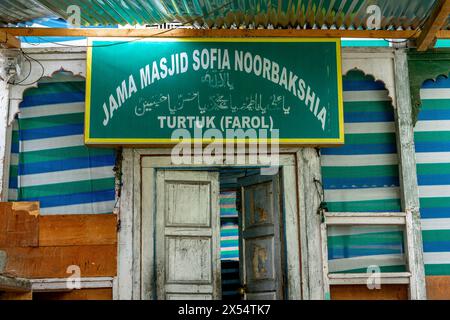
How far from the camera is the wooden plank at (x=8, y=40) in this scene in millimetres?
8094

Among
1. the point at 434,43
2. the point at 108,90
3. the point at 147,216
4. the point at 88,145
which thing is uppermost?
the point at 434,43

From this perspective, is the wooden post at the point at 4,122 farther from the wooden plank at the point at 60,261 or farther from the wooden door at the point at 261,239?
the wooden door at the point at 261,239

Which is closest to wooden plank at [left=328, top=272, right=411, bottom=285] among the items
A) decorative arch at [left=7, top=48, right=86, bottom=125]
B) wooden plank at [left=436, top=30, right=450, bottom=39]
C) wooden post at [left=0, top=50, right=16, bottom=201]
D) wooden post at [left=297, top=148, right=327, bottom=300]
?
wooden post at [left=297, top=148, right=327, bottom=300]

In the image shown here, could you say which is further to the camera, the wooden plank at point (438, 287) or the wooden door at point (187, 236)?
the wooden plank at point (438, 287)

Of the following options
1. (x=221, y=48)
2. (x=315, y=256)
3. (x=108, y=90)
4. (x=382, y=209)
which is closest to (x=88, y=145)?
(x=108, y=90)

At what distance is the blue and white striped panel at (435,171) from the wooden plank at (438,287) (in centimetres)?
11

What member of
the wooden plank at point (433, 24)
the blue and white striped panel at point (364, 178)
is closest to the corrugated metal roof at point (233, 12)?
the wooden plank at point (433, 24)

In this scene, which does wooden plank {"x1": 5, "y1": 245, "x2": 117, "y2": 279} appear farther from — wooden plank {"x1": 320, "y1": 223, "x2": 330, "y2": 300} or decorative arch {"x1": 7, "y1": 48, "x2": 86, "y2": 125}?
wooden plank {"x1": 320, "y1": 223, "x2": 330, "y2": 300}

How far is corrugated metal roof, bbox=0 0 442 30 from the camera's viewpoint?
7.73 meters

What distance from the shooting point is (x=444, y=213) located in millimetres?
8312
